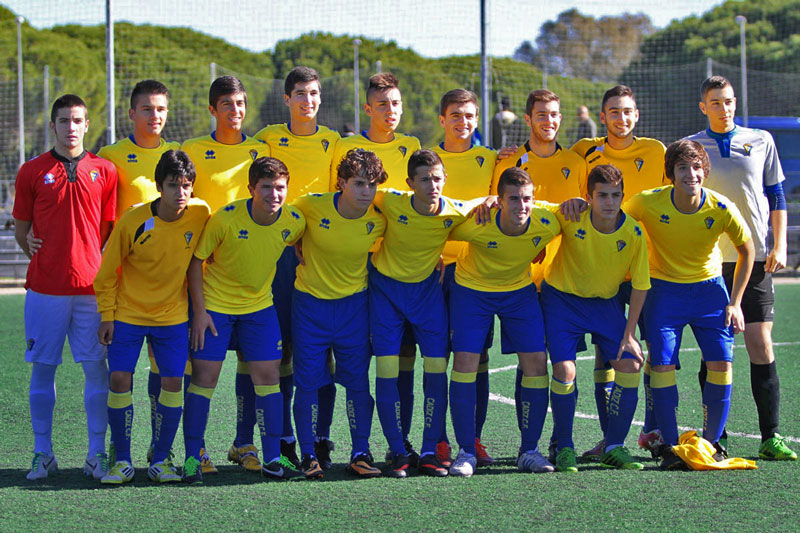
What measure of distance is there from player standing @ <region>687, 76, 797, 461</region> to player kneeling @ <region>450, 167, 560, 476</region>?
115 cm

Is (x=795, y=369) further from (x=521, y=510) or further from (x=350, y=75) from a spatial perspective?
(x=350, y=75)

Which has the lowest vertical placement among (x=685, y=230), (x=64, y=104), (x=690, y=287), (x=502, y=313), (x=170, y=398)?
(x=170, y=398)

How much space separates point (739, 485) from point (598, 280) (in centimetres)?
120

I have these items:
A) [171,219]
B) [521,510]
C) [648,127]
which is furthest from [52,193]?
[648,127]

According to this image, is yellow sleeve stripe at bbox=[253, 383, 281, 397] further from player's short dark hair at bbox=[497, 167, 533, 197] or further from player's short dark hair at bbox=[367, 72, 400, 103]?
player's short dark hair at bbox=[367, 72, 400, 103]

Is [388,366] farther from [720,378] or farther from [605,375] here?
[720,378]

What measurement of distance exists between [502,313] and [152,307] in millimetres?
1804

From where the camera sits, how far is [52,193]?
452cm

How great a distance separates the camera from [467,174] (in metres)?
5.06

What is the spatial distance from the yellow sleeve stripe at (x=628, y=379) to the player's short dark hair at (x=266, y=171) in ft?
6.61

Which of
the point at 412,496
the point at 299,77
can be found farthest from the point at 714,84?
the point at 412,496

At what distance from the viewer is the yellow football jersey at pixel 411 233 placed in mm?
4586

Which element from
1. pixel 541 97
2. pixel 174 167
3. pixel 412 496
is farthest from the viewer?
pixel 541 97

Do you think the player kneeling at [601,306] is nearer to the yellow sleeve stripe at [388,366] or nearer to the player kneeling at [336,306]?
the yellow sleeve stripe at [388,366]
